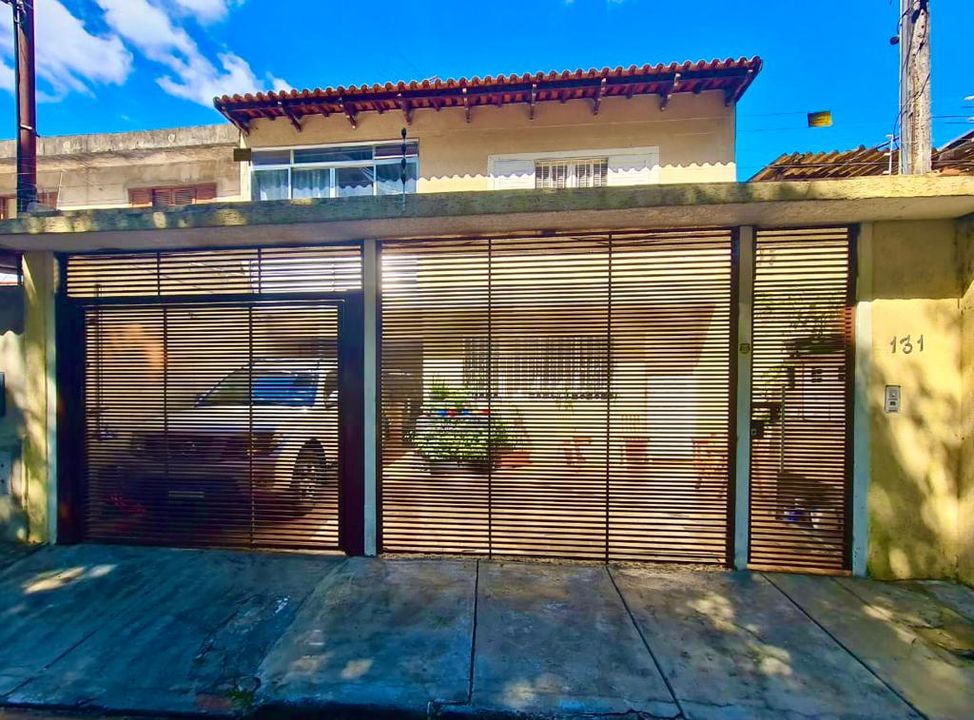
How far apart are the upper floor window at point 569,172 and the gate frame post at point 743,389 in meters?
3.62

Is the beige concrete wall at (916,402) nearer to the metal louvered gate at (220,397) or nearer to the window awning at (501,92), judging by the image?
the window awning at (501,92)

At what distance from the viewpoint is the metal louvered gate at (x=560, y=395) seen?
12.9ft

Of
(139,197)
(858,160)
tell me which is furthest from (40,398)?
(858,160)

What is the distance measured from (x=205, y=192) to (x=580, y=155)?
24.7ft

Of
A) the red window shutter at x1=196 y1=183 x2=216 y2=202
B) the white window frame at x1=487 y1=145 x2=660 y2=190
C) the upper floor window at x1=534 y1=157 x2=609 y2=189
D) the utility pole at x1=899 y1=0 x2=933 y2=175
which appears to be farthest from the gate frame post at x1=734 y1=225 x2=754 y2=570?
the red window shutter at x1=196 y1=183 x2=216 y2=202

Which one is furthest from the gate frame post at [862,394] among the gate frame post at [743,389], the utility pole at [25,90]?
the utility pole at [25,90]

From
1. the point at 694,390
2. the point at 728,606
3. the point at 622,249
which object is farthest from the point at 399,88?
the point at 728,606

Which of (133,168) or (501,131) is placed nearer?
(501,131)

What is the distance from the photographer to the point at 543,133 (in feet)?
22.7

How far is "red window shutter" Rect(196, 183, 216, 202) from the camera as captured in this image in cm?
891

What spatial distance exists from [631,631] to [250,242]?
4571 mm

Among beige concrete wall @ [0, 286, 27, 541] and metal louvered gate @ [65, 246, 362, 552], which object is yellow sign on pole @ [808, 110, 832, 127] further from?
beige concrete wall @ [0, 286, 27, 541]

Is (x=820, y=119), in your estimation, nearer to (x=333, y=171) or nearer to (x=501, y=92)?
(x=501, y=92)

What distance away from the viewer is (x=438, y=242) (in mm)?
4113
